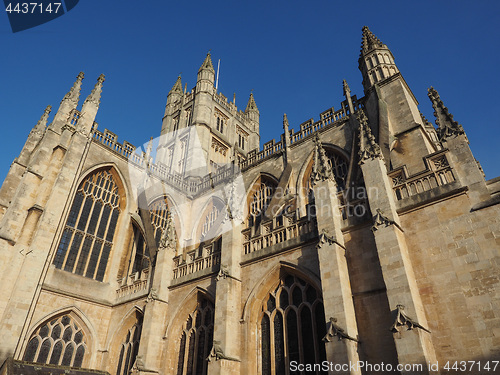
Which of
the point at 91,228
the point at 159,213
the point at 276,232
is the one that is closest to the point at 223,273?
the point at 276,232

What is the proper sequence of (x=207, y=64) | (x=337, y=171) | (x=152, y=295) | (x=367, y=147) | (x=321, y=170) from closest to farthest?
(x=367, y=147), (x=321, y=170), (x=152, y=295), (x=337, y=171), (x=207, y=64)

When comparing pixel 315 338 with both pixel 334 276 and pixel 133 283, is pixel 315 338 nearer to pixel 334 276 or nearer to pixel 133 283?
pixel 334 276

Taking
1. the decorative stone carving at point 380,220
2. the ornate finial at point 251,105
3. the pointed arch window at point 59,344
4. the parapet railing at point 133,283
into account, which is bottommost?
the pointed arch window at point 59,344

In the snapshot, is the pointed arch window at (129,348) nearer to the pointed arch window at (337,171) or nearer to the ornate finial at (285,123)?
the pointed arch window at (337,171)

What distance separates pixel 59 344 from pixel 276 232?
35.5 feet

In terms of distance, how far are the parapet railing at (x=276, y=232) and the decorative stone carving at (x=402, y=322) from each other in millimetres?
3694

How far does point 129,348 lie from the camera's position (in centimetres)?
1489

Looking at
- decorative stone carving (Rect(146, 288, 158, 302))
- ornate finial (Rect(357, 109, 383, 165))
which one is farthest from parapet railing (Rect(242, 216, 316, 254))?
decorative stone carving (Rect(146, 288, 158, 302))

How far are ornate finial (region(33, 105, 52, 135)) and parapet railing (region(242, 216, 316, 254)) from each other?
56.0 ft

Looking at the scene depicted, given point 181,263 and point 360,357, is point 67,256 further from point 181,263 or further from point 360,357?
point 360,357

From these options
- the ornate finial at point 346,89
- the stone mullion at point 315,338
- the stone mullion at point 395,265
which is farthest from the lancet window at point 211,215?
the stone mullion at point 395,265

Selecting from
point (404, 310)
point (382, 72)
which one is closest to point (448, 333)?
point (404, 310)

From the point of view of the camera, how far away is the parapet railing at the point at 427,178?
9.05 m

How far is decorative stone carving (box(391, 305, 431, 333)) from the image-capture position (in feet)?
23.2
